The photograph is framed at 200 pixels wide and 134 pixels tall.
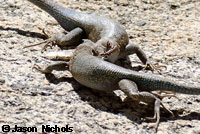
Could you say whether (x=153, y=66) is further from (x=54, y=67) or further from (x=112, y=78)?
(x=54, y=67)

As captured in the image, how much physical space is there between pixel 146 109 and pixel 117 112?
0.32 metres

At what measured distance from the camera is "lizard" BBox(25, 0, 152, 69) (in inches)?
215

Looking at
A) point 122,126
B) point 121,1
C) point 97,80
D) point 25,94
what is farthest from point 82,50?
point 121,1

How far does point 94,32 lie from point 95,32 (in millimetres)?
27

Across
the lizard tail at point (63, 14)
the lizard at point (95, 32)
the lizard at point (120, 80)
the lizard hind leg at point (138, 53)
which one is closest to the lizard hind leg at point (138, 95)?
the lizard at point (120, 80)

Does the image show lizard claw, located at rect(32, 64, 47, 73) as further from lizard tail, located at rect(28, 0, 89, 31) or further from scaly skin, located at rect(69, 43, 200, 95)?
lizard tail, located at rect(28, 0, 89, 31)

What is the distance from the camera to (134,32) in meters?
6.24

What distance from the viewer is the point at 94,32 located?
623 centimetres

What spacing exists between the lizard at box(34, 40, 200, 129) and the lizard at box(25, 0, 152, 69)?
466mm

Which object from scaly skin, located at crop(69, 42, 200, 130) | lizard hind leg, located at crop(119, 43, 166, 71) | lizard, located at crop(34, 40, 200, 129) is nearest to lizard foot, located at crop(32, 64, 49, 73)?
lizard, located at crop(34, 40, 200, 129)

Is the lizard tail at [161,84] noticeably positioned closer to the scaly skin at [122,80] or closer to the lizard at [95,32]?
the scaly skin at [122,80]

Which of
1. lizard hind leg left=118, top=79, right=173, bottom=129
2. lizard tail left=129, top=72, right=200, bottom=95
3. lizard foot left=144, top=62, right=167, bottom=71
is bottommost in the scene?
lizard foot left=144, top=62, right=167, bottom=71

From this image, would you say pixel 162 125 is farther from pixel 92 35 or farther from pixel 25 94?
pixel 92 35

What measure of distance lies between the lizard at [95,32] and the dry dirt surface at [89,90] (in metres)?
0.16
